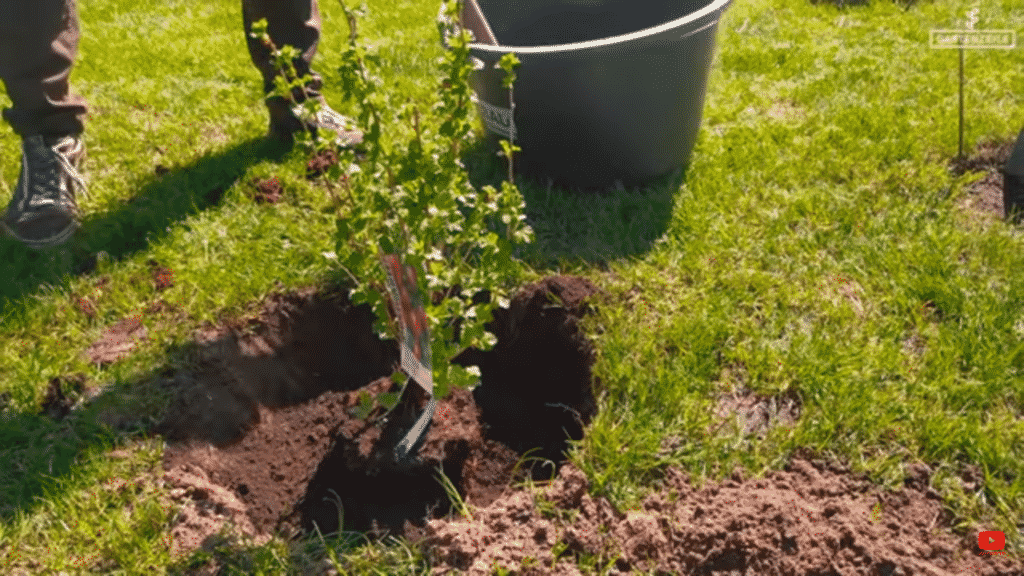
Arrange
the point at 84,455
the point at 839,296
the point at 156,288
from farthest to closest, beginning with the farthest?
the point at 156,288, the point at 839,296, the point at 84,455

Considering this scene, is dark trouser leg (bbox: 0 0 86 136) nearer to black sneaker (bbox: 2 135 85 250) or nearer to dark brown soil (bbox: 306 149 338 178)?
black sneaker (bbox: 2 135 85 250)

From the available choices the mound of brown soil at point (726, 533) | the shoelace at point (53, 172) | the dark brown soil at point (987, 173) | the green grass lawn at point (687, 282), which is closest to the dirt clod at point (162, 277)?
the green grass lawn at point (687, 282)

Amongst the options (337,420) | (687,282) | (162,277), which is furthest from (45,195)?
(687,282)

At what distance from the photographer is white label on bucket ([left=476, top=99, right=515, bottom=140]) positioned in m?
2.58

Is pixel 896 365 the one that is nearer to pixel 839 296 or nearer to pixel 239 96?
pixel 839 296

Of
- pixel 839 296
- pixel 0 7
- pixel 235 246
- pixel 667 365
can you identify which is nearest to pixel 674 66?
pixel 839 296

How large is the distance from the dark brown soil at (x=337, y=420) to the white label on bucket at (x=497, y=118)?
608 mm

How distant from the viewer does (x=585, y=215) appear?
2.75 metres

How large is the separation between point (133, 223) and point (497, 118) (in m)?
1.34

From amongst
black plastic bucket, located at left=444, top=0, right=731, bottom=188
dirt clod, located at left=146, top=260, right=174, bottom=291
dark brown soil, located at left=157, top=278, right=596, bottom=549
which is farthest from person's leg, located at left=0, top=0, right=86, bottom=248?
black plastic bucket, located at left=444, top=0, right=731, bottom=188

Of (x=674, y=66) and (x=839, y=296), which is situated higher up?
(x=674, y=66)

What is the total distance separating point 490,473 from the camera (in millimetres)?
1952

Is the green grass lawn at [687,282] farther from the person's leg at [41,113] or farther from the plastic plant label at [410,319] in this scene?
the plastic plant label at [410,319]

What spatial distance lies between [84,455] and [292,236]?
3.16ft
